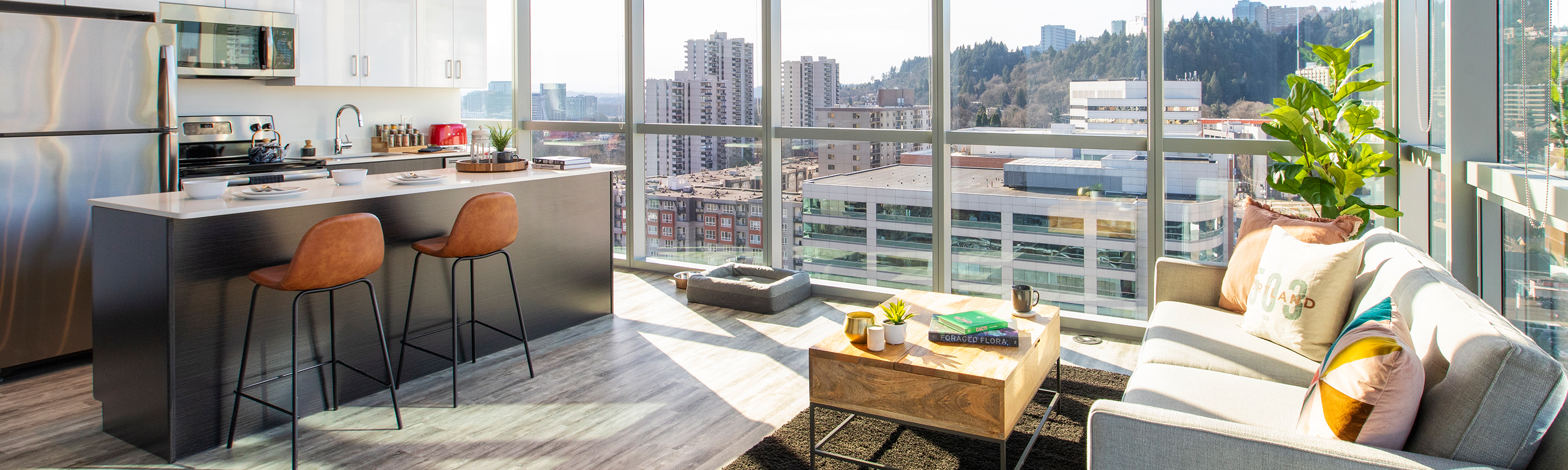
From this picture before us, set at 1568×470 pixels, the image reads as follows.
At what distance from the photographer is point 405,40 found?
20.2 ft

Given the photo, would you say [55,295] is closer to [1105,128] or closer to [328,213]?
[328,213]

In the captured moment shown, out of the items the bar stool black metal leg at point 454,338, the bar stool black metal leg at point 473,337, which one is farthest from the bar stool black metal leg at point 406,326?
the bar stool black metal leg at point 473,337

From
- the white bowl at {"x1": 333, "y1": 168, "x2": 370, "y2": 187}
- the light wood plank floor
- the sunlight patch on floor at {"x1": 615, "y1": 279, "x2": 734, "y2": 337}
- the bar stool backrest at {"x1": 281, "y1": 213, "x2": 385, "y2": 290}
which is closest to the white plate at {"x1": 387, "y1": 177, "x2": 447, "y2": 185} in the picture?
the white bowl at {"x1": 333, "y1": 168, "x2": 370, "y2": 187}

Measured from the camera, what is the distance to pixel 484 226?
3814 millimetres

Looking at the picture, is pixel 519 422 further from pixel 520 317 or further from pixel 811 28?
pixel 811 28

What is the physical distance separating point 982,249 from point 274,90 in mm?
4459

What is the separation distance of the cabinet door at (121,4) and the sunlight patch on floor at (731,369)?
303cm

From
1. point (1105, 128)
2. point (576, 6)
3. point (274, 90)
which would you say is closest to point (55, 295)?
point (274, 90)

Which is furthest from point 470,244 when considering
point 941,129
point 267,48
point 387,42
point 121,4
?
point 387,42

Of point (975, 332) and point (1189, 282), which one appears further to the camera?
point (1189, 282)

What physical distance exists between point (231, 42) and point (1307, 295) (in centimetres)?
544

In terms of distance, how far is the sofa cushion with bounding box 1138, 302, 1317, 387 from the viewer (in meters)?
2.79

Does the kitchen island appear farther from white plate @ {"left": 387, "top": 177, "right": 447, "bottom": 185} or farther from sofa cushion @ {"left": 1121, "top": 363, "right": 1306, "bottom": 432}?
sofa cushion @ {"left": 1121, "top": 363, "right": 1306, "bottom": 432}

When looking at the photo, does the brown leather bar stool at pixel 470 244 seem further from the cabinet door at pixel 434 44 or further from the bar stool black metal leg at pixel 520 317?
the cabinet door at pixel 434 44
